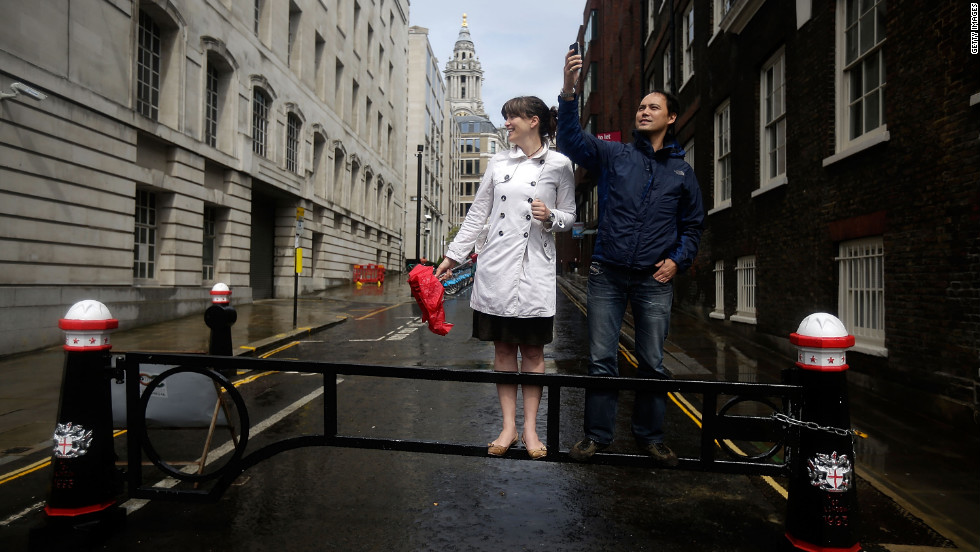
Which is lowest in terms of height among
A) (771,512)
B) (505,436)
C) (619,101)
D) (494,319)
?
(771,512)

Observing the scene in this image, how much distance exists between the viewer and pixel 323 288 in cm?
2919

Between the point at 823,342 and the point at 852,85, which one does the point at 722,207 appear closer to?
the point at 852,85

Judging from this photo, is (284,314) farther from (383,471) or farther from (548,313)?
(548,313)

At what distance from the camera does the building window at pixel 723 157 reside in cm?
1314

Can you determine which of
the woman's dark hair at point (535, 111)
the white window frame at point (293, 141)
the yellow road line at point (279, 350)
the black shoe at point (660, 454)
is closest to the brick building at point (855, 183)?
the black shoe at point (660, 454)

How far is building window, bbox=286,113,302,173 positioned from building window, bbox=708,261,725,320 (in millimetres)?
17551

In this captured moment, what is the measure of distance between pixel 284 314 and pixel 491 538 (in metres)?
14.7

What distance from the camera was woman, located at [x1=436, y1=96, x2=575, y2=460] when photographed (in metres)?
3.29

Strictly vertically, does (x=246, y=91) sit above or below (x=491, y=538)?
above

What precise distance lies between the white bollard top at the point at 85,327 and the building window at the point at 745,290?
11.0m

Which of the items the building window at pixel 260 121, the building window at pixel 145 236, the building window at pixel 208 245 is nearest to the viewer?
the building window at pixel 145 236

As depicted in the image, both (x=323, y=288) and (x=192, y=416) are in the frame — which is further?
(x=323, y=288)

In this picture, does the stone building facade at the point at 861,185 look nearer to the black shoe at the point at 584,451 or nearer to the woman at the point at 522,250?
the black shoe at the point at 584,451

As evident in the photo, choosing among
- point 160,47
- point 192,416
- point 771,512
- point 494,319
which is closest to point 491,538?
point 494,319
